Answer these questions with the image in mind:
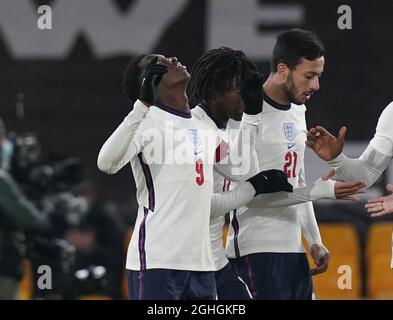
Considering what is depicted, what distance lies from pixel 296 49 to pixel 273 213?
61 cm

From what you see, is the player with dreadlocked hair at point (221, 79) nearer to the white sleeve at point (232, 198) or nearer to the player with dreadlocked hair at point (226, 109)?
the player with dreadlocked hair at point (226, 109)

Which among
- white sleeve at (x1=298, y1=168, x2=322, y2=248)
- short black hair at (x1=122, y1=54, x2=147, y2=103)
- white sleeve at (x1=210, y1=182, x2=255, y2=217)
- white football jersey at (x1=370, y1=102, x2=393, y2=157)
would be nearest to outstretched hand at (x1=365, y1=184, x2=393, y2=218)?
white football jersey at (x1=370, y1=102, x2=393, y2=157)

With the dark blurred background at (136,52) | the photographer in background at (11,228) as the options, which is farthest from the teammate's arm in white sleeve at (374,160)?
the dark blurred background at (136,52)

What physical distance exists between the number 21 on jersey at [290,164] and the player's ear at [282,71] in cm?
29

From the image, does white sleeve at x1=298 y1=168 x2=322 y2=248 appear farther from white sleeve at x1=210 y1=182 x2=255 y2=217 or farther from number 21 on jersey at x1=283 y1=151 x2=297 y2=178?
white sleeve at x1=210 y1=182 x2=255 y2=217

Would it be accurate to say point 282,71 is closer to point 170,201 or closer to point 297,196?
point 297,196

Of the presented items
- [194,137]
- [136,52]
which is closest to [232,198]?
[194,137]

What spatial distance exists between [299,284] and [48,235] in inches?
88.9

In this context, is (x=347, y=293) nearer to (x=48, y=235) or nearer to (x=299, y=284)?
(x=48, y=235)

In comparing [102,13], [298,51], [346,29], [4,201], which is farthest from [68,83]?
[298,51]

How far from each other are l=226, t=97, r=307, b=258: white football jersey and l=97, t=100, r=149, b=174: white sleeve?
2.17ft

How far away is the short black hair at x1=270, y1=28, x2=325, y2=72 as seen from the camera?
482 cm

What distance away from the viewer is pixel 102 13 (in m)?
7.22

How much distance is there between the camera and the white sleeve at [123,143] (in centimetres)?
419
